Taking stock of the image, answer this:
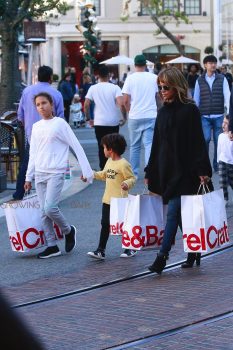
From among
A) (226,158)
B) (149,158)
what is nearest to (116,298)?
(149,158)

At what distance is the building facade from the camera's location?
222ft

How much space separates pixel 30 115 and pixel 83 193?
2.47 m

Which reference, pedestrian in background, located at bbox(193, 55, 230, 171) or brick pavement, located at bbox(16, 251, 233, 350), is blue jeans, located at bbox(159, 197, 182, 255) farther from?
pedestrian in background, located at bbox(193, 55, 230, 171)

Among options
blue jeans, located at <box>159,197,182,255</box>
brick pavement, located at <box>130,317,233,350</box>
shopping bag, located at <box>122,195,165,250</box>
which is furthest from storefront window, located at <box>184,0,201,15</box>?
brick pavement, located at <box>130,317,233,350</box>

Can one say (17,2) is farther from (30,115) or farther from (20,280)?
(20,280)

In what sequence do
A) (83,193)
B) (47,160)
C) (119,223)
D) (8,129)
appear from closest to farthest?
(119,223)
(47,160)
(83,193)
(8,129)

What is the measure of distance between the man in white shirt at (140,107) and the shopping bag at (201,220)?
6284 mm

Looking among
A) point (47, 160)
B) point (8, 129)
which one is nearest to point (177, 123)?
point (47, 160)

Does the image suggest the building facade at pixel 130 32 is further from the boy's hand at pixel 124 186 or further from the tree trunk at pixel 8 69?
the boy's hand at pixel 124 186

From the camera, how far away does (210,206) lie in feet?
23.0

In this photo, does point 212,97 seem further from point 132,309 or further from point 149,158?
point 132,309

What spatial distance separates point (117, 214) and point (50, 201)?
780 mm

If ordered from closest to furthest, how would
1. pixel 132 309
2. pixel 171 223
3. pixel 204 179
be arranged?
pixel 132 309, pixel 204 179, pixel 171 223

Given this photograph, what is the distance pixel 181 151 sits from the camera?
6.98 metres
